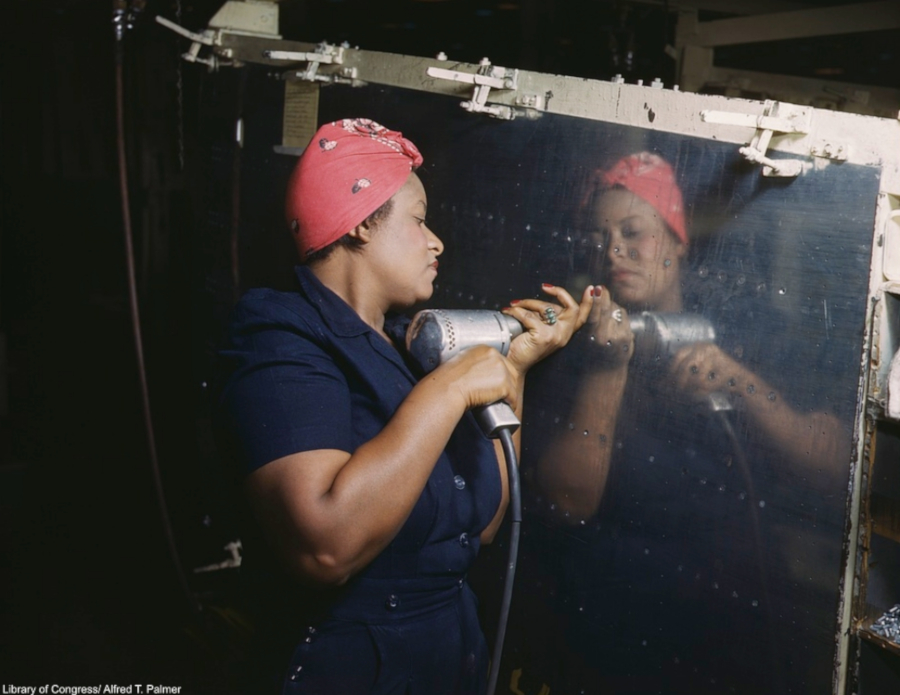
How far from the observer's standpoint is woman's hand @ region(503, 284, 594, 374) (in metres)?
1.56

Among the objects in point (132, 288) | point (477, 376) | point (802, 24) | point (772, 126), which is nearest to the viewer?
point (772, 126)

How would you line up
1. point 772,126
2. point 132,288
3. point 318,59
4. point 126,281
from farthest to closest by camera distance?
point 126,281, point 132,288, point 318,59, point 772,126

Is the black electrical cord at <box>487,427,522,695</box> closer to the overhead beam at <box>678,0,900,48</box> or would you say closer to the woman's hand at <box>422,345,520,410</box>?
the woman's hand at <box>422,345,520,410</box>

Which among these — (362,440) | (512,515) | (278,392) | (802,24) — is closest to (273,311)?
(278,392)

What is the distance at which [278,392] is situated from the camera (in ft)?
4.22

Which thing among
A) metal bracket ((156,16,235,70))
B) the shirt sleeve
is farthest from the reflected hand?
metal bracket ((156,16,235,70))

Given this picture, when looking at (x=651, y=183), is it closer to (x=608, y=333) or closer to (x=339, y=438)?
(x=608, y=333)

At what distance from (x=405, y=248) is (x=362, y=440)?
0.36 meters

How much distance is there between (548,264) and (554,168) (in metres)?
0.19

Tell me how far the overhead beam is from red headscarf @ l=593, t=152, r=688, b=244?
1.33 metres

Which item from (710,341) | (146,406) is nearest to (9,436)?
(146,406)

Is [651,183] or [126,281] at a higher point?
[651,183]

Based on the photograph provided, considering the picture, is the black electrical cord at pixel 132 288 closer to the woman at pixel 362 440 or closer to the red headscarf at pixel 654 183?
the woman at pixel 362 440

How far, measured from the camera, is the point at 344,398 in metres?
1.33
